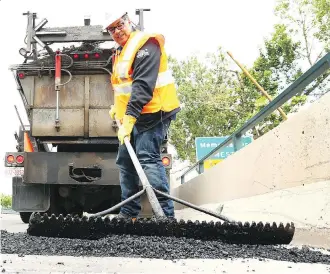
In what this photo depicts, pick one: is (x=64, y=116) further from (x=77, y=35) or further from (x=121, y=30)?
(x=121, y=30)

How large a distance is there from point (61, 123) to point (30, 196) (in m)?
1.07

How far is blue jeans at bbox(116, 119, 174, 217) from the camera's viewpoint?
4.32m

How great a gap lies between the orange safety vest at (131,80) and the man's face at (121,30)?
6cm

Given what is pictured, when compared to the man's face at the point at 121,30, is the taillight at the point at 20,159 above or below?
below

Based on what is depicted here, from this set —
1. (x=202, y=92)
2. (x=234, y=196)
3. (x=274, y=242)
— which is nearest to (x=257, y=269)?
(x=274, y=242)

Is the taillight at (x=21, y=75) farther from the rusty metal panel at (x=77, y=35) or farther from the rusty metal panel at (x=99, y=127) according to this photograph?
the rusty metal panel at (x=99, y=127)

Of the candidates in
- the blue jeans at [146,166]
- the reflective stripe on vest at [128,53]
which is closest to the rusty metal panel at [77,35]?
the reflective stripe on vest at [128,53]

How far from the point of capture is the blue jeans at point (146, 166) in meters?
4.32

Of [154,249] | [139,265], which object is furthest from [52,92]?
[139,265]

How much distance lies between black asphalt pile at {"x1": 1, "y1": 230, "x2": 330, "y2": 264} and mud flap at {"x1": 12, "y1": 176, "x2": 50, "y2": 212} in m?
3.93

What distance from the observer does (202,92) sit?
25594 millimetres

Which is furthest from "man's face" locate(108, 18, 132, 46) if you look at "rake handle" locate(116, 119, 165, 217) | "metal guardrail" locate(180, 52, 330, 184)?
"metal guardrail" locate(180, 52, 330, 184)

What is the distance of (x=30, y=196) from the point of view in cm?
712

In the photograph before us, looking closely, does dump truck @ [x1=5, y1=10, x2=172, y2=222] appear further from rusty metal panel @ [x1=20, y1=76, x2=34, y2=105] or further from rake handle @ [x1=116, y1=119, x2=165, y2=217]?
rake handle @ [x1=116, y1=119, x2=165, y2=217]
